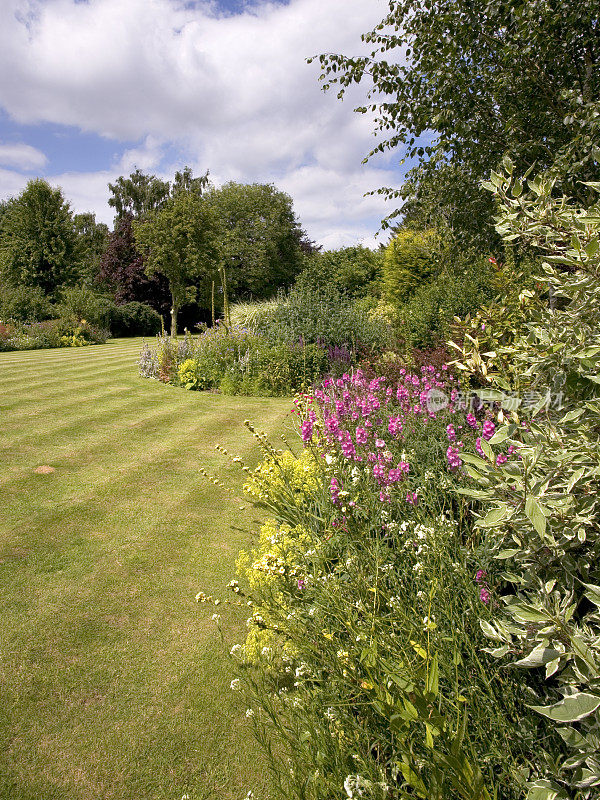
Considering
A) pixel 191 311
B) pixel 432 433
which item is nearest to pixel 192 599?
pixel 432 433

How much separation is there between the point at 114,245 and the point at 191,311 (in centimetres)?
589

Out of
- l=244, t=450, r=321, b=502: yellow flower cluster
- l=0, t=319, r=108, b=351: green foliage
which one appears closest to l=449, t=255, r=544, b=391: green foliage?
l=244, t=450, r=321, b=502: yellow flower cluster

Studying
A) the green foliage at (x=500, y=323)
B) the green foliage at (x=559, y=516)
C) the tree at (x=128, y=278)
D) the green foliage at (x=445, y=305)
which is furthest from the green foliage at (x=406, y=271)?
the green foliage at (x=559, y=516)

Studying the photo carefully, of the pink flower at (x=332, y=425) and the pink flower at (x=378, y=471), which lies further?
the pink flower at (x=332, y=425)

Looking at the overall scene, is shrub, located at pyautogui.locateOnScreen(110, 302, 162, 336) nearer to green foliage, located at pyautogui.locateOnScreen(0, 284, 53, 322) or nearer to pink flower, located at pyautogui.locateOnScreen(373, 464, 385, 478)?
green foliage, located at pyautogui.locateOnScreen(0, 284, 53, 322)

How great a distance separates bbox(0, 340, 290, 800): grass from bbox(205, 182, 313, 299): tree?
3007 cm

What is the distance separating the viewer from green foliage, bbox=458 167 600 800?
1168 mm

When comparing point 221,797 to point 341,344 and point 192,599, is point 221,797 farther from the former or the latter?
point 341,344

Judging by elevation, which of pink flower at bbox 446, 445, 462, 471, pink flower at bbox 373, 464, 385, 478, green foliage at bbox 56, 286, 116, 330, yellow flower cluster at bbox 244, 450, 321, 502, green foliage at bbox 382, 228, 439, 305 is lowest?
yellow flower cluster at bbox 244, 450, 321, 502

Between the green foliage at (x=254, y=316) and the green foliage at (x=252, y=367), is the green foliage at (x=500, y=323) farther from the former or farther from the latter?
the green foliage at (x=254, y=316)

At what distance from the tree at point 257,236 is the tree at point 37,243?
42.4 feet

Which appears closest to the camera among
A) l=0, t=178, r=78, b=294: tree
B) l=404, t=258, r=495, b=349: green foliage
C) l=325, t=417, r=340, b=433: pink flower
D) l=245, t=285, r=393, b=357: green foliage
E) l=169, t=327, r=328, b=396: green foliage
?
l=325, t=417, r=340, b=433: pink flower

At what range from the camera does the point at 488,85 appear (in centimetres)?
448

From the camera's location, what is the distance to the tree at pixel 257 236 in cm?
3494
